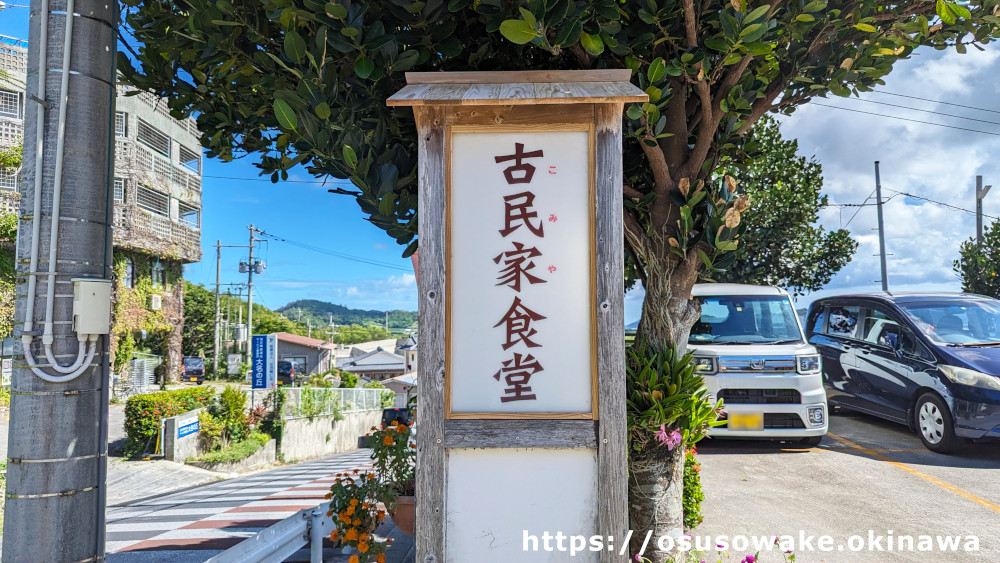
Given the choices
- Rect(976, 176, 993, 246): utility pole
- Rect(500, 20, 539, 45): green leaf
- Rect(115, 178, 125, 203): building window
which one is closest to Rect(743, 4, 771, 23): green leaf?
Rect(500, 20, 539, 45): green leaf

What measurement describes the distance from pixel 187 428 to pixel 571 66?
45.6 ft

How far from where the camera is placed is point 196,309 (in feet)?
153

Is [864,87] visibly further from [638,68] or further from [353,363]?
[353,363]

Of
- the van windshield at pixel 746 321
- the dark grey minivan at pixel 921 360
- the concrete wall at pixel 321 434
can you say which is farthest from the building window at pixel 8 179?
the dark grey minivan at pixel 921 360

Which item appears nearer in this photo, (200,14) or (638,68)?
(200,14)

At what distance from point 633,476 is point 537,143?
2.25m

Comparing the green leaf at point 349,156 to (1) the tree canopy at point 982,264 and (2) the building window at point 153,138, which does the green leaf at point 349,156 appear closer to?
(1) the tree canopy at point 982,264

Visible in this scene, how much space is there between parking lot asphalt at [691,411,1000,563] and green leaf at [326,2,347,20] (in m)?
4.12

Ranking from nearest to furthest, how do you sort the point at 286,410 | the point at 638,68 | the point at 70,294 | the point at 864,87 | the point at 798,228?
the point at 70,294, the point at 638,68, the point at 864,87, the point at 798,228, the point at 286,410

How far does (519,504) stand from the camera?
2.83m

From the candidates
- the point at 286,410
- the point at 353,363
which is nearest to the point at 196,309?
the point at 353,363

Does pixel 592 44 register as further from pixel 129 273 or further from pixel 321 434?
pixel 129 273

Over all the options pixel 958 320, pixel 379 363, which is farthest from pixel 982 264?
pixel 379 363

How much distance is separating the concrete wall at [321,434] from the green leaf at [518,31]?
56.7 ft
